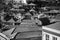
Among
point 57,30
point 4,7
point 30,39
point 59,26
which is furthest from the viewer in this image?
point 4,7

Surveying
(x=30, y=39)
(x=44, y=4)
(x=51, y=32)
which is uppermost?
(x=51, y=32)

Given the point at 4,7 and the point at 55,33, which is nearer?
the point at 55,33

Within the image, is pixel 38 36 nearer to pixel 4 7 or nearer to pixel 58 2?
pixel 4 7

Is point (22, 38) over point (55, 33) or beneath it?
beneath

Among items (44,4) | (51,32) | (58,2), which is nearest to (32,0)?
(44,4)

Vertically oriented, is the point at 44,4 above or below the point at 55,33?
below

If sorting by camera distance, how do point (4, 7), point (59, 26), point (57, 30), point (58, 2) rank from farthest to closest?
point (58, 2) → point (4, 7) → point (59, 26) → point (57, 30)

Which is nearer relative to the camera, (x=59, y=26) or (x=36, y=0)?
(x=59, y=26)

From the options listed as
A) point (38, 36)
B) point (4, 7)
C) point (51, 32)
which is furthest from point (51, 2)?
point (51, 32)

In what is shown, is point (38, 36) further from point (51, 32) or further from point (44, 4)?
point (44, 4)
